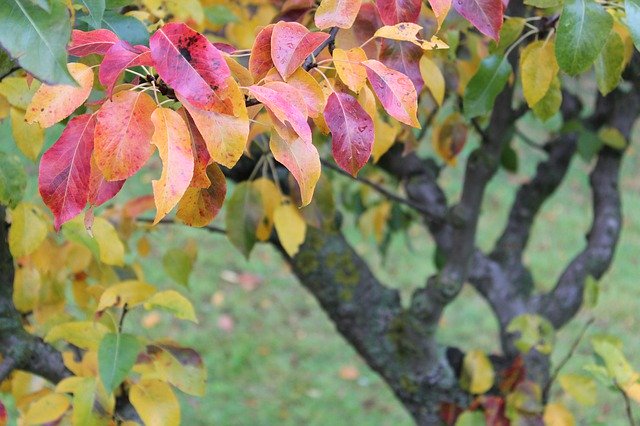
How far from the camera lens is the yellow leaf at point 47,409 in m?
1.15

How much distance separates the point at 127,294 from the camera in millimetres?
1184

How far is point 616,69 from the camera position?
102 cm

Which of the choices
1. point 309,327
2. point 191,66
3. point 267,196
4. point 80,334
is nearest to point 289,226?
point 267,196

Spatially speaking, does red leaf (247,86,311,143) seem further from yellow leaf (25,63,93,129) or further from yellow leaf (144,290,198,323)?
yellow leaf (144,290,198,323)

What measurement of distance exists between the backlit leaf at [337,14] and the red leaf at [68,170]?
248 millimetres

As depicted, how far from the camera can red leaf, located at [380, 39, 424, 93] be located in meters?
0.93

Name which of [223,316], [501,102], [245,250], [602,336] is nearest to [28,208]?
[245,250]

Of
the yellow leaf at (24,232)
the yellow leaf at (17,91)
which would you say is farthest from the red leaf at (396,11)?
the yellow leaf at (24,232)

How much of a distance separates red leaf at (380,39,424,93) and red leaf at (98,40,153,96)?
1.05 feet

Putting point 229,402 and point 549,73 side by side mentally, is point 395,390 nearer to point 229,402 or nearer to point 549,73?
point 549,73

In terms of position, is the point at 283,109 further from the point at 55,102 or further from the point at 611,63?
the point at 611,63

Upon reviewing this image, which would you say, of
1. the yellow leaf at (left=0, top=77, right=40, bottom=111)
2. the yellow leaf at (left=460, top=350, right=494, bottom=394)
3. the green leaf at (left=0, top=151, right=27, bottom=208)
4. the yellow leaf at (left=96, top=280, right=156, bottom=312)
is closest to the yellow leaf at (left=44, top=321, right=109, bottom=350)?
the yellow leaf at (left=96, top=280, right=156, bottom=312)

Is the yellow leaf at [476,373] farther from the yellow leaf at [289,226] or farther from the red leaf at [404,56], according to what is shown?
the red leaf at [404,56]

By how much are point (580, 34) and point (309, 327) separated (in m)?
2.94
